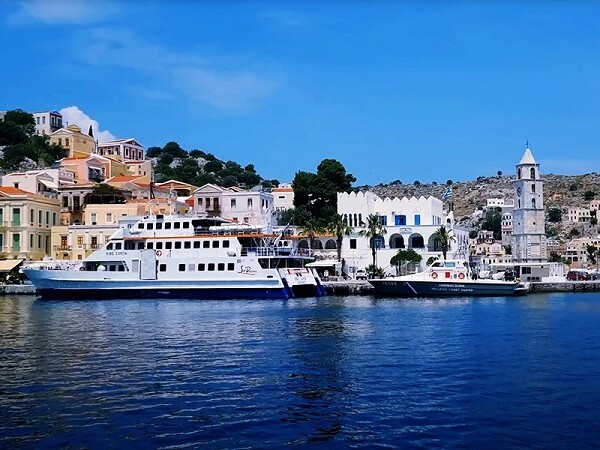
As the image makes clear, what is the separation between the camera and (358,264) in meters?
72.6

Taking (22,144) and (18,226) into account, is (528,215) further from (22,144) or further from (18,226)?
(22,144)

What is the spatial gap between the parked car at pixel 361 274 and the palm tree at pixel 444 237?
770 cm

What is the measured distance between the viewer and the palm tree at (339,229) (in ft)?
230

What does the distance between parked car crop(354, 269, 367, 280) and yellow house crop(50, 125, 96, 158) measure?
169 feet

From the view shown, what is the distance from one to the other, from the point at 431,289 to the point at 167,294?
65.4ft

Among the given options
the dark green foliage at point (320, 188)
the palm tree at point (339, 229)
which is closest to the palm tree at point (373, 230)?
the palm tree at point (339, 229)

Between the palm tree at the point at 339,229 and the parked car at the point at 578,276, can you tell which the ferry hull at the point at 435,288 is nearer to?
the palm tree at the point at 339,229

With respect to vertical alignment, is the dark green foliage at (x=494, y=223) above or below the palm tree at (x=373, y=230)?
above

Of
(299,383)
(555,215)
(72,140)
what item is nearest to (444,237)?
(299,383)

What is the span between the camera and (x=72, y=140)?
351 feet

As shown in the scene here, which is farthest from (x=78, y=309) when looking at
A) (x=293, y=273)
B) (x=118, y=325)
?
(x=293, y=273)

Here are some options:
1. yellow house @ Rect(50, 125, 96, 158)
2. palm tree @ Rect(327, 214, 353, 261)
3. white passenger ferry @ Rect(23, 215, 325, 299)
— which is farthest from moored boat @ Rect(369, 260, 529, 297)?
yellow house @ Rect(50, 125, 96, 158)

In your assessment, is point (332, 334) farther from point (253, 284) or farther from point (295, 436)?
point (253, 284)

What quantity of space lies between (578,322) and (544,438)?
23.9m
